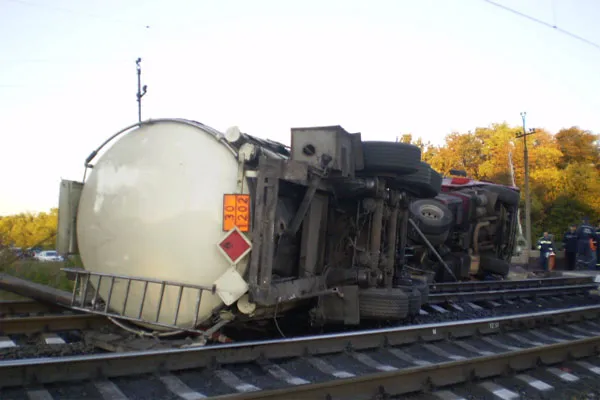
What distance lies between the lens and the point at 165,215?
15.4 ft

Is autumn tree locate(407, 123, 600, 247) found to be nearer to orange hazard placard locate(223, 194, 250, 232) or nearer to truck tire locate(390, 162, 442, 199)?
truck tire locate(390, 162, 442, 199)

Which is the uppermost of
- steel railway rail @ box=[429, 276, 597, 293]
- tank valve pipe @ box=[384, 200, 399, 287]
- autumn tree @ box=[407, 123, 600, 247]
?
autumn tree @ box=[407, 123, 600, 247]

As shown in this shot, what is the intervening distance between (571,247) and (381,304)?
15833 millimetres

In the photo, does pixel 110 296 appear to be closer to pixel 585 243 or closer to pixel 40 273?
pixel 40 273

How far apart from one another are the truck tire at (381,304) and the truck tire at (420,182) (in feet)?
4.69

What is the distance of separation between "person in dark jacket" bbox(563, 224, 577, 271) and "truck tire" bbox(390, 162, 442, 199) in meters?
13.0

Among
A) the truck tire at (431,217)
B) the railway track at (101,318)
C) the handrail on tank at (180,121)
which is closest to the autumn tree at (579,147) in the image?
the railway track at (101,318)

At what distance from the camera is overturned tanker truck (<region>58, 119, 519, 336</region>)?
4.61 meters

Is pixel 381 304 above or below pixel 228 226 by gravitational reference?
below

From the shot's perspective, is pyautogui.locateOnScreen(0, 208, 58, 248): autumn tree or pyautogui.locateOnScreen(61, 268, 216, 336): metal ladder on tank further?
pyautogui.locateOnScreen(0, 208, 58, 248): autumn tree

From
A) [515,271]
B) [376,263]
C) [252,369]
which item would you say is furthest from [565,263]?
[252,369]

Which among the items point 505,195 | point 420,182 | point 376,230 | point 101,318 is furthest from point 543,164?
point 101,318

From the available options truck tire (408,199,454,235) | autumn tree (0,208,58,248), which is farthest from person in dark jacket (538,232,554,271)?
autumn tree (0,208,58,248)

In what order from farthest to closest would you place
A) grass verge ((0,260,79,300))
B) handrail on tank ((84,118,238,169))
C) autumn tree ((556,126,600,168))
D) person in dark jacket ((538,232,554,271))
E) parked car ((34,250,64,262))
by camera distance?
autumn tree ((556,126,600,168)), person in dark jacket ((538,232,554,271)), grass verge ((0,260,79,300)), parked car ((34,250,64,262)), handrail on tank ((84,118,238,169))
